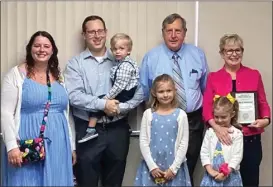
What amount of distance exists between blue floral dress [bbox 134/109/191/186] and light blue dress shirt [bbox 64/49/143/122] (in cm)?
33

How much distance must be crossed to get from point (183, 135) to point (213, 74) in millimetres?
556

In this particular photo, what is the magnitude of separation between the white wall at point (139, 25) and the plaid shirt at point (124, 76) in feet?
1.38

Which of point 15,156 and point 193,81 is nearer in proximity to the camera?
point 15,156

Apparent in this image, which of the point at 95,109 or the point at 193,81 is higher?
the point at 193,81

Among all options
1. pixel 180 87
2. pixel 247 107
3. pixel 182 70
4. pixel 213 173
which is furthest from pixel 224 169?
pixel 182 70

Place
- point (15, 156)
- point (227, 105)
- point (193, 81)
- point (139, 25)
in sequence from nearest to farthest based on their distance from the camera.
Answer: point (15, 156)
point (227, 105)
point (193, 81)
point (139, 25)

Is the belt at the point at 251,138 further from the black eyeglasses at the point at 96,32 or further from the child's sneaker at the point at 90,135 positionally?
the black eyeglasses at the point at 96,32

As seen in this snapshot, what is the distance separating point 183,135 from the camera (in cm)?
292

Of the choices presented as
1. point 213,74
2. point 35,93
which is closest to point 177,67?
point 213,74

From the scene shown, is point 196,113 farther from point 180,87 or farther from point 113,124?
point 113,124

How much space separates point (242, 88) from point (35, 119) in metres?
1.43

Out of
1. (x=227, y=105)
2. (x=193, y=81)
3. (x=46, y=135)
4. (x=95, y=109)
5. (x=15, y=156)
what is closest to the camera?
(x=15, y=156)

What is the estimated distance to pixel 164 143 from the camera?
2.90 meters

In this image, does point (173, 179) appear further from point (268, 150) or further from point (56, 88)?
point (268, 150)
